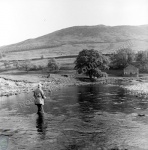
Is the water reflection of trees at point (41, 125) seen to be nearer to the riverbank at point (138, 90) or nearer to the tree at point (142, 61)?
the riverbank at point (138, 90)

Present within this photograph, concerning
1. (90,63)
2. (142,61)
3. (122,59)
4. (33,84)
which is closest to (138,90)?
(33,84)

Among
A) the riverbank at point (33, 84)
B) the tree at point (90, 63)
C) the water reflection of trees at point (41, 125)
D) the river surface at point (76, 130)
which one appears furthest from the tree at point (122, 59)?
the water reflection of trees at point (41, 125)

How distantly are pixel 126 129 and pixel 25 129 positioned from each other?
6595 mm

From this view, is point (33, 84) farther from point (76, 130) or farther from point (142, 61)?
point (142, 61)

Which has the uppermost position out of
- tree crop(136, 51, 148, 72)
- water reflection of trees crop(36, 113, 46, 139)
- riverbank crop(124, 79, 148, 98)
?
tree crop(136, 51, 148, 72)

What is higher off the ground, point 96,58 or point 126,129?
point 96,58

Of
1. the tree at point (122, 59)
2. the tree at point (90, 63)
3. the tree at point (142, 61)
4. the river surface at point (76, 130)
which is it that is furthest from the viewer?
the tree at point (122, 59)

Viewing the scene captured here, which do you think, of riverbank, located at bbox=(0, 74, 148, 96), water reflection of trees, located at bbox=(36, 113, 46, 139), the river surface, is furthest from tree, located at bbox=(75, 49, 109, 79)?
water reflection of trees, located at bbox=(36, 113, 46, 139)

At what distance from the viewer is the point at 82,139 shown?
1386cm

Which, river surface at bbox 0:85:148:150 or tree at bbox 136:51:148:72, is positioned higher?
tree at bbox 136:51:148:72

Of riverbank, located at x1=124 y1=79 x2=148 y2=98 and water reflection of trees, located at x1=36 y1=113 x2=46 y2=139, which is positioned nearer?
water reflection of trees, located at x1=36 y1=113 x2=46 y2=139

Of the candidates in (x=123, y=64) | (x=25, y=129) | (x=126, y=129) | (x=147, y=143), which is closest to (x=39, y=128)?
(x=25, y=129)

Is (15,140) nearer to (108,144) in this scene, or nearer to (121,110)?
(108,144)

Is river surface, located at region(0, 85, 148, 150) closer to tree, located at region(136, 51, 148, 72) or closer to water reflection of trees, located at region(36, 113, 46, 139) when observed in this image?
water reflection of trees, located at region(36, 113, 46, 139)
